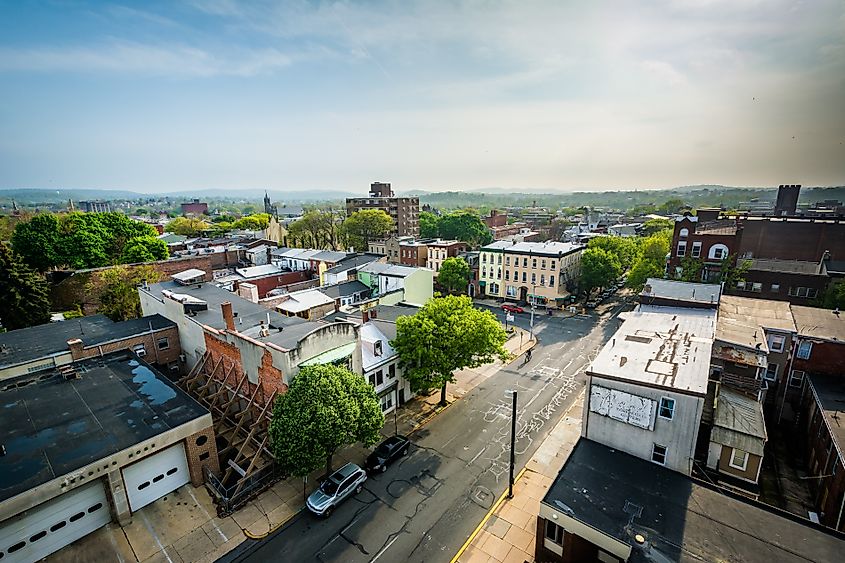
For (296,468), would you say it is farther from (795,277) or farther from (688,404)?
(795,277)

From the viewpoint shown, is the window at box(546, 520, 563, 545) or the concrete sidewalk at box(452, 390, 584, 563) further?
the concrete sidewalk at box(452, 390, 584, 563)

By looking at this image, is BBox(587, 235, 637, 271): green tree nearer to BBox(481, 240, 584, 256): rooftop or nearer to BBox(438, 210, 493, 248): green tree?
BBox(481, 240, 584, 256): rooftop

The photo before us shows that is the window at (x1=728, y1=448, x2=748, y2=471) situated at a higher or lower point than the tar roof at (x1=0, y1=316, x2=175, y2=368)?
lower

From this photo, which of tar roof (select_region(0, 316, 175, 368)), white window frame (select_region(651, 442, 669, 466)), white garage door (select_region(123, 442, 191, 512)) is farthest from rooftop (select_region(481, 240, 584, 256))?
white garage door (select_region(123, 442, 191, 512))

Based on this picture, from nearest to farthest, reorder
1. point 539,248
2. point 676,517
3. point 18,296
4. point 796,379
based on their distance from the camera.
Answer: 1. point 676,517
2. point 796,379
3. point 18,296
4. point 539,248

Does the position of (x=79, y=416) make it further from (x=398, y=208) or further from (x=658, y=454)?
(x=398, y=208)

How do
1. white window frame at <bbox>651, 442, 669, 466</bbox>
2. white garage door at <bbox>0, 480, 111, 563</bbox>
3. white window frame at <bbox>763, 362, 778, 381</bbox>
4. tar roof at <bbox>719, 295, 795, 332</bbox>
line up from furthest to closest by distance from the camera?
tar roof at <bbox>719, 295, 795, 332</bbox>, white window frame at <bbox>763, 362, 778, 381</bbox>, white window frame at <bbox>651, 442, 669, 466</bbox>, white garage door at <bbox>0, 480, 111, 563</bbox>

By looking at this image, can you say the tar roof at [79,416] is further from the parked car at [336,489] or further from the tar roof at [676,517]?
the tar roof at [676,517]

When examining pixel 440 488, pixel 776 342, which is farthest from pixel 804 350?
pixel 440 488
